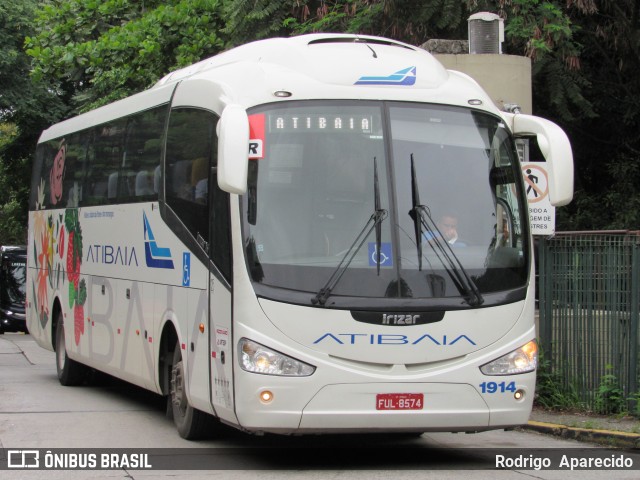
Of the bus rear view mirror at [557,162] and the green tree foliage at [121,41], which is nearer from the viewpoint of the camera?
the bus rear view mirror at [557,162]

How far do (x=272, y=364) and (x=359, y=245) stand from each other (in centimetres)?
114

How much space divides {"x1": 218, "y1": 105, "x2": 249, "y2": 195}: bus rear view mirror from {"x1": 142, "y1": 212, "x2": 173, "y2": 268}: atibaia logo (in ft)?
8.82

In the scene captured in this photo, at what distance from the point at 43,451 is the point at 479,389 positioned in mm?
3876

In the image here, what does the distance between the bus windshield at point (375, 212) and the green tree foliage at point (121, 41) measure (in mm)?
14524

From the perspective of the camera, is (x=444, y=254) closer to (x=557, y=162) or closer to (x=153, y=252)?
(x=557, y=162)

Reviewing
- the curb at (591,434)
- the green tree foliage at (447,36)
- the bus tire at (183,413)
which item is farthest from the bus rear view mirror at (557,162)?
the green tree foliage at (447,36)

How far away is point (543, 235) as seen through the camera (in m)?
12.6

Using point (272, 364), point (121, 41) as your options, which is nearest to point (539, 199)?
point (272, 364)

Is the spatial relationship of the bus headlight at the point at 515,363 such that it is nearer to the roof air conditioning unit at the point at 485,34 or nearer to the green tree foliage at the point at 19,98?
the roof air conditioning unit at the point at 485,34

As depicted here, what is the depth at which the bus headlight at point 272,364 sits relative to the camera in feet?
28.2

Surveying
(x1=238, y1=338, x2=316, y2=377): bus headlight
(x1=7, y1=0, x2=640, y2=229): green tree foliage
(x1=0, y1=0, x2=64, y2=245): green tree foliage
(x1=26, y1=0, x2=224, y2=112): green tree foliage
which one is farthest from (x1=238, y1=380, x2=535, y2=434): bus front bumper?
(x1=0, y1=0, x2=64, y2=245): green tree foliage

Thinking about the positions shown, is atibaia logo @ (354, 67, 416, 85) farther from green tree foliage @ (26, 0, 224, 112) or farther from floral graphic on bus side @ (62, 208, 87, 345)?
green tree foliage @ (26, 0, 224, 112)

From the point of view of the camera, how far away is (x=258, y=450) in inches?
403

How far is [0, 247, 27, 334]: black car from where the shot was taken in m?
36.8
